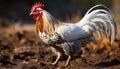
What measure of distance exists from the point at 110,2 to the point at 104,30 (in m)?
16.3

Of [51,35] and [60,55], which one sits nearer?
[51,35]

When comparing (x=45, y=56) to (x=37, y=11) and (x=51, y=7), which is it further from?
(x=51, y=7)

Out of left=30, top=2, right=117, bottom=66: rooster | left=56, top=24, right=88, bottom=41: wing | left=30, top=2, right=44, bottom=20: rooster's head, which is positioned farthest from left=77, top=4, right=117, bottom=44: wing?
left=30, top=2, right=44, bottom=20: rooster's head

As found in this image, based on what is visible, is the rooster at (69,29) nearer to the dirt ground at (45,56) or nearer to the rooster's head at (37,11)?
the rooster's head at (37,11)

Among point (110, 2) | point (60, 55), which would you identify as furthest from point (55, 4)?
point (60, 55)

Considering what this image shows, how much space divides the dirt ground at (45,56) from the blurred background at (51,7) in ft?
29.6

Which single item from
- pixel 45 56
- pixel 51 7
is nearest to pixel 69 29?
pixel 45 56

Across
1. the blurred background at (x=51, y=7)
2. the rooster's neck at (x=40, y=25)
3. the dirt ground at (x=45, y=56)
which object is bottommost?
the dirt ground at (x=45, y=56)

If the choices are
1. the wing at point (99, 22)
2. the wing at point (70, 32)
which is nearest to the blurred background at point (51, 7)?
the wing at point (99, 22)

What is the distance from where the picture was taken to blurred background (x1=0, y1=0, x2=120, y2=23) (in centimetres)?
2109

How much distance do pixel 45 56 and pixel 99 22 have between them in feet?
5.50

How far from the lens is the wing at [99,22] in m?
8.52

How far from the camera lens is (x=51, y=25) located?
8359 mm

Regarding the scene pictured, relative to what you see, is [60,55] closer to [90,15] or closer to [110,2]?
[90,15]
